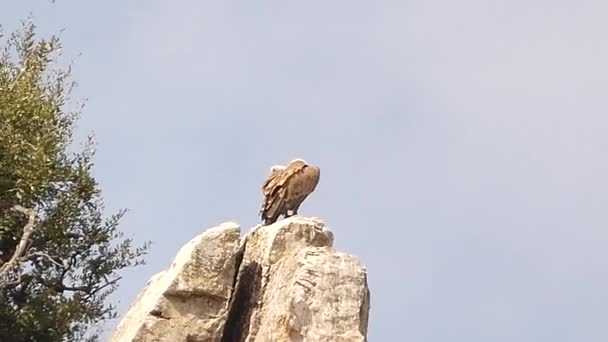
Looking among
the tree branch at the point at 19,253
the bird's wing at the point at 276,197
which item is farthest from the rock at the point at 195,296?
the tree branch at the point at 19,253

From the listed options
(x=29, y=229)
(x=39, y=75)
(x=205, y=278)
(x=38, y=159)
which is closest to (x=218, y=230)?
(x=205, y=278)

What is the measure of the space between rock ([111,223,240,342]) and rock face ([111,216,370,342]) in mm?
12

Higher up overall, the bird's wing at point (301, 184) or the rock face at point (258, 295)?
the bird's wing at point (301, 184)

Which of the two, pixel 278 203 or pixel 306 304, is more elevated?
pixel 278 203

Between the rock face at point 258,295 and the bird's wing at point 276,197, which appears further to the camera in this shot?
the bird's wing at point 276,197

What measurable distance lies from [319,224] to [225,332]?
1.77m

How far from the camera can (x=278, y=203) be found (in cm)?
1764

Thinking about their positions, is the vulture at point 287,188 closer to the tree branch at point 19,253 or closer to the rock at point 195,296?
the rock at point 195,296

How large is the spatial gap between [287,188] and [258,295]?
1.81 meters

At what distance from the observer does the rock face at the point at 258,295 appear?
15.6 meters

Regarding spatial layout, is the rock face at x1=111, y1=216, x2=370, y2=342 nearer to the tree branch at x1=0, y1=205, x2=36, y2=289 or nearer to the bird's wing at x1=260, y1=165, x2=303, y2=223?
the bird's wing at x1=260, y1=165, x2=303, y2=223

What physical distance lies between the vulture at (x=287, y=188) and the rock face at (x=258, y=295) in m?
0.98

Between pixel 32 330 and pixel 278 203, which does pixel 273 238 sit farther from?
pixel 32 330

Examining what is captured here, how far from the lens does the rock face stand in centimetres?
1562
